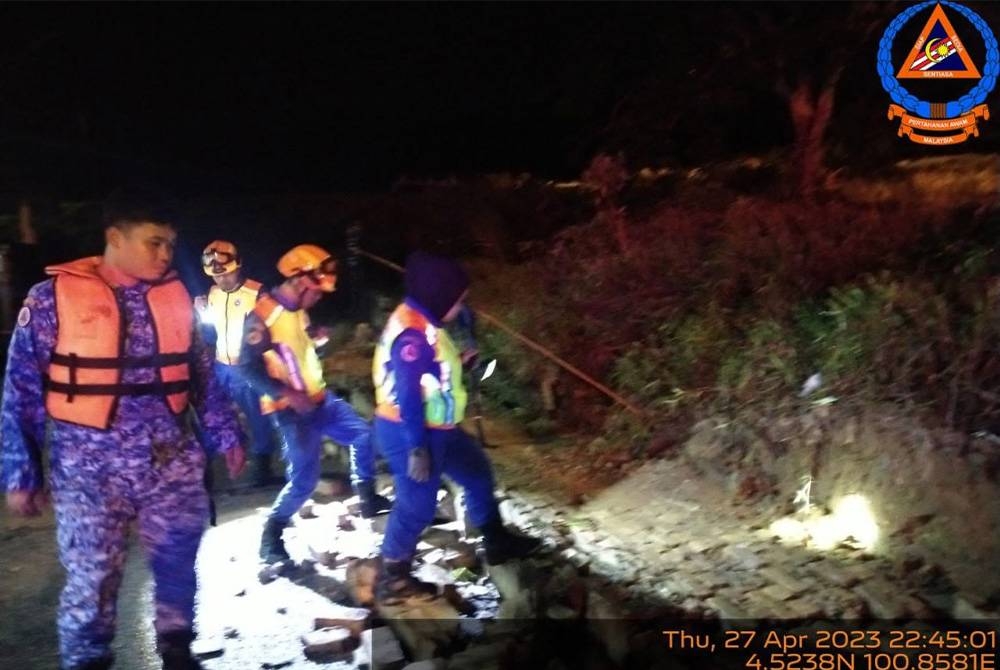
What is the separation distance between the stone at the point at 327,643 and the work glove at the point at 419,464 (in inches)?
31.9

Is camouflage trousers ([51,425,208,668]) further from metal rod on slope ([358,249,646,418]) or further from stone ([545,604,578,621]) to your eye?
metal rod on slope ([358,249,646,418])

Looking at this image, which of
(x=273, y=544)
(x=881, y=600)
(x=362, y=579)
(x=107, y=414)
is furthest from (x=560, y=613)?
(x=107, y=414)

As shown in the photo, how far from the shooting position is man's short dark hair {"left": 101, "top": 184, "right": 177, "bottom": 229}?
3430mm

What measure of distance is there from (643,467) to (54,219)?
13.9 m

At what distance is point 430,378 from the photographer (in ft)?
13.5

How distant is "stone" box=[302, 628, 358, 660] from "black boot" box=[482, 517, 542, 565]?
83cm

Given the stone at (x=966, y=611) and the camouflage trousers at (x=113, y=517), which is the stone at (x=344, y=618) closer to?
the camouflage trousers at (x=113, y=517)

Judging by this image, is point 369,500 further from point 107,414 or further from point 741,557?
point 107,414

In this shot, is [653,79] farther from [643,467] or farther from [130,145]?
[130,145]

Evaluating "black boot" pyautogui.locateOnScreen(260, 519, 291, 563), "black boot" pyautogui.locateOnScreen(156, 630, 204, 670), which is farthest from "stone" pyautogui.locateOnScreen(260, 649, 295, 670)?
"black boot" pyautogui.locateOnScreen(260, 519, 291, 563)

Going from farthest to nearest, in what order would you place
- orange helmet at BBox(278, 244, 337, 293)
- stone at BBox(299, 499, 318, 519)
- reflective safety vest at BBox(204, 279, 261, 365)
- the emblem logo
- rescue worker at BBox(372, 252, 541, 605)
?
the emblem logo < reflective safety vest at BBox(204, 279, 261, 365) < stone at BBox(299, 499, 318, 519) < orange helmet at BBox(278, 244, 337, 293) < rescue worker at BBox(372, 252, 541, 605)

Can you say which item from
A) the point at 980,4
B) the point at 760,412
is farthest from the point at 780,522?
the point at 980,4

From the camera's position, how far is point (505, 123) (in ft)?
65.8

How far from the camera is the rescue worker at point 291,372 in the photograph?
5031mm
